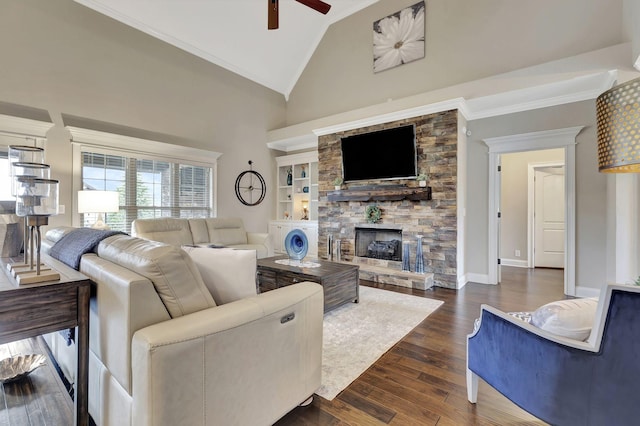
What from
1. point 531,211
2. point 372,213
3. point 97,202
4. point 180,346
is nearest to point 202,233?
point 97,202

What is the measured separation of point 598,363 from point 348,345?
166cm

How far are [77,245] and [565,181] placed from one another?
213 inches

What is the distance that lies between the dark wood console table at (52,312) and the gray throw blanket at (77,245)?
0.25 m

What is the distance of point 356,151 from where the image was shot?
5.19 metres

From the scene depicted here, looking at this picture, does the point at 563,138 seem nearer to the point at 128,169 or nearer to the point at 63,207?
the point at 128,169

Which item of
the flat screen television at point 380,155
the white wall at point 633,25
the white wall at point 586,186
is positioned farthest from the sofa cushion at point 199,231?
the white wall at point 633,25

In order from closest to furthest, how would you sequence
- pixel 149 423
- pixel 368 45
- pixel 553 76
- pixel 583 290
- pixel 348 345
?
pixel 149 423 < pixel 348 345 < pixel 553 76 < pixel 583 290 < pixel 368 45

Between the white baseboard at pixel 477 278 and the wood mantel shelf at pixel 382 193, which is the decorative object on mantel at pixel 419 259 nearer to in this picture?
the wood mantel shelf at pixel 382 193

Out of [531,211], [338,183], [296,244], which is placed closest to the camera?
[296,244]

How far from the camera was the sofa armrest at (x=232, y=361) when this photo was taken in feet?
3.16

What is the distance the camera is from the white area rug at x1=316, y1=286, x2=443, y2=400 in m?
1.99

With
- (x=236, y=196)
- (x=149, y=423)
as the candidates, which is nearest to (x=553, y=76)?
(x=149, y=423)

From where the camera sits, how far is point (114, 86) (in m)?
4.43

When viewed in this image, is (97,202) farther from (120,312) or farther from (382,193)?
(382,193)
